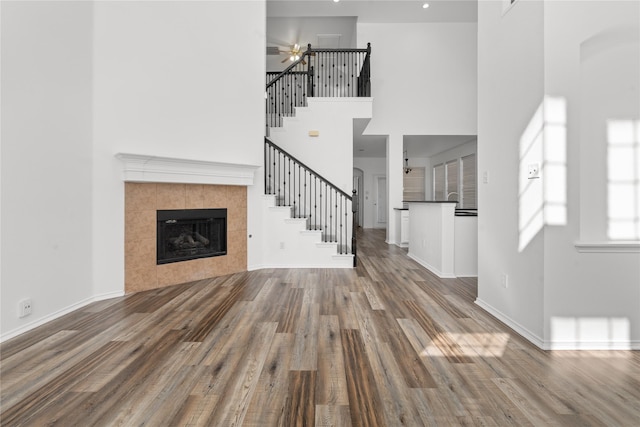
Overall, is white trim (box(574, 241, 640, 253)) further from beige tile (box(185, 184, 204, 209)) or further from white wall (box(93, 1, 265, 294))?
beige tile (box(185, 184, 204, 209))

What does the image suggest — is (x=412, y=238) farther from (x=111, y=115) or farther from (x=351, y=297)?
(x=111, y=115)

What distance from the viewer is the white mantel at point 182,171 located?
10.8ft

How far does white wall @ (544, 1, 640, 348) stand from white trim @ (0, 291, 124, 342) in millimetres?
4123

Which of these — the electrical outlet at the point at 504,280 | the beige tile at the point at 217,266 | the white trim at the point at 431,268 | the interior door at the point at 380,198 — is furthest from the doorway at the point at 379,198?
the electrical outlet at the point at 504,280

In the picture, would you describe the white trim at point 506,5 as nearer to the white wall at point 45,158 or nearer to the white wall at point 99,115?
the white wall at point 99,115

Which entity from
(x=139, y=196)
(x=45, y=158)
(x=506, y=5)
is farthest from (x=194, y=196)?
(x=506, y=5)

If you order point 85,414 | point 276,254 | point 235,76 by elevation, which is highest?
point 235,76

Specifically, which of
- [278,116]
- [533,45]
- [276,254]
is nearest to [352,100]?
[278,116]

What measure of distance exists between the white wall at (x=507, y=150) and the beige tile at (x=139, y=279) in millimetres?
3841

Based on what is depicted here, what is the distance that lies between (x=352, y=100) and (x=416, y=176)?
614 cm

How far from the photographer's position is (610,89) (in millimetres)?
2133

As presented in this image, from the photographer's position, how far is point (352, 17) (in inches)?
286

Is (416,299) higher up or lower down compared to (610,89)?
lower down

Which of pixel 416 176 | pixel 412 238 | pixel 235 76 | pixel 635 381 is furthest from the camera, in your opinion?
pixel 416 176
